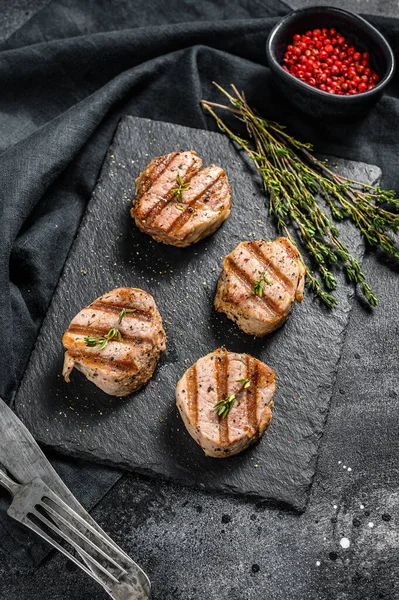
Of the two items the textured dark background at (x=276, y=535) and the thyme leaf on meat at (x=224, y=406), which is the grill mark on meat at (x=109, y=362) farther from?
the textured dark background at (x=276, y=535)

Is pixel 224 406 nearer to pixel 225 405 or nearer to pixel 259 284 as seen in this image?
pixel 225 405

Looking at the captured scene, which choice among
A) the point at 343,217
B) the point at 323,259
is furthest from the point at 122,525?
the point at 343,217

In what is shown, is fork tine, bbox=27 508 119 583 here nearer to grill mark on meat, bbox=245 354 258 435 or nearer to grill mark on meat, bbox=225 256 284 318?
grill mark on meat, bbox=245 354 258 435

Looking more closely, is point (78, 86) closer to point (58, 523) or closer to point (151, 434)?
point (151, 434)

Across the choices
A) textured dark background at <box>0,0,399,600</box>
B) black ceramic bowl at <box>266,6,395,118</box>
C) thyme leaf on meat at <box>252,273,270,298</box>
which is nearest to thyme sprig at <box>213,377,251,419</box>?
thyme leaf on meat at <box>252,273,270,298</box>

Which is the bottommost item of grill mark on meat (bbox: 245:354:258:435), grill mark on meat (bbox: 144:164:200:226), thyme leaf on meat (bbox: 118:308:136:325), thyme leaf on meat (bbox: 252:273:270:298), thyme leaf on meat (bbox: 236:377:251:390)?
grill mark on meat (bbox: 245:354:258:435)

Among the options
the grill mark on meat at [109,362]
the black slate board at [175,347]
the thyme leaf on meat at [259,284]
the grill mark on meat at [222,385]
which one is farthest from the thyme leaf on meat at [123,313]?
the thyme leaf on meat at [259,284]
